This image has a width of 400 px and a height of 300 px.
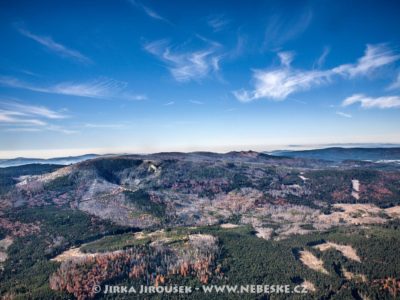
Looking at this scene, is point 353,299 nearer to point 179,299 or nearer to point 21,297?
point 179,299

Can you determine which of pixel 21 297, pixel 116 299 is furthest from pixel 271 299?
pixel 21 297

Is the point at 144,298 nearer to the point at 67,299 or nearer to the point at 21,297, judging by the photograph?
the point at 67,299

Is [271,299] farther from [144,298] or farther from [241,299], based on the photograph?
[144,298]

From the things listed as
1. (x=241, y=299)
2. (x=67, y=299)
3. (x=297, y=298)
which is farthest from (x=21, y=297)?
(x=297, y=298)

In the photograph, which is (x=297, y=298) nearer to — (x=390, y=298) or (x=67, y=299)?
(x=390, y=298)

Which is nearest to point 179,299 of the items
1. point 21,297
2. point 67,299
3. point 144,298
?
point 144,298

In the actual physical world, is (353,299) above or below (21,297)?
below

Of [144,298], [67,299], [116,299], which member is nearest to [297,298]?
[144,298]
